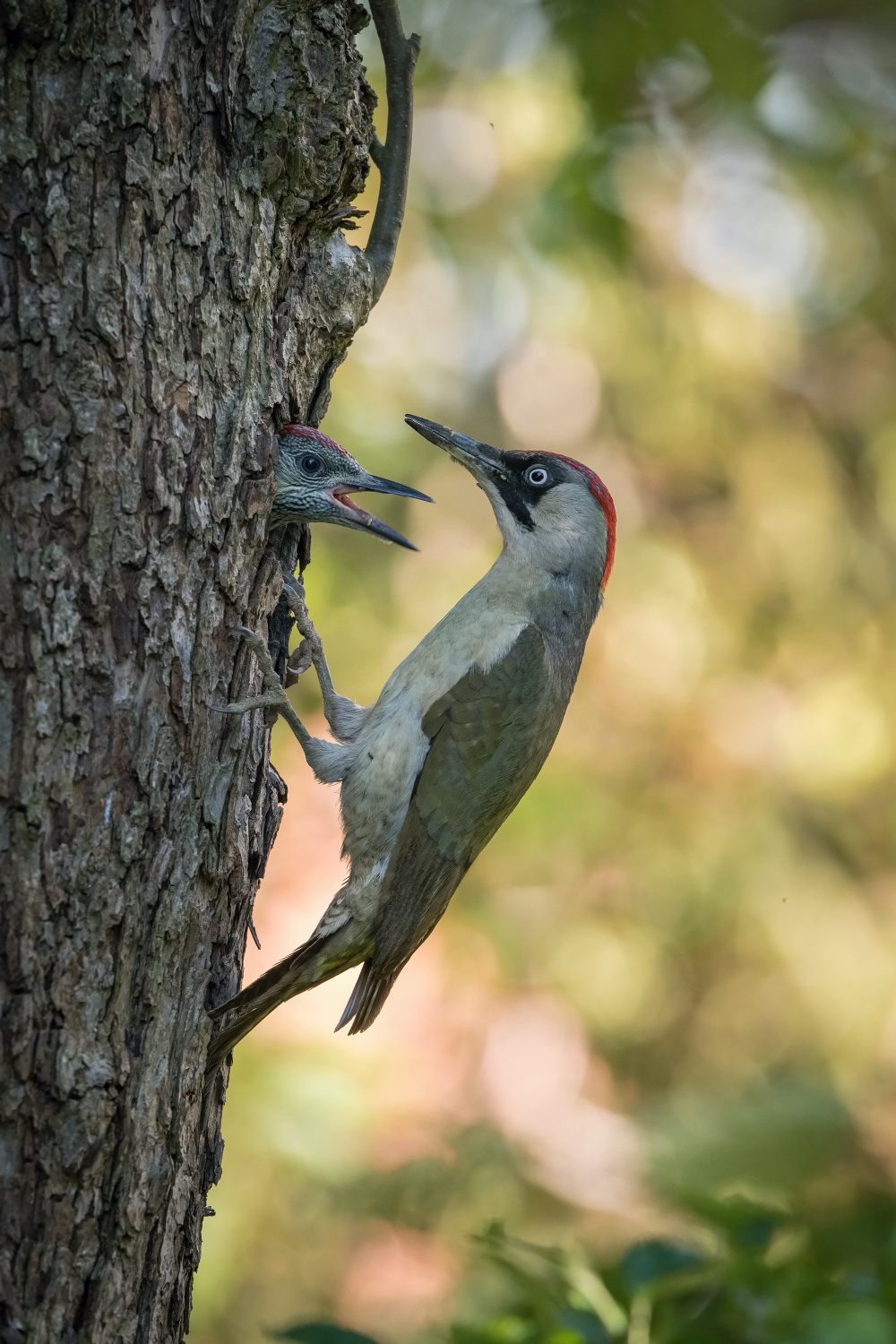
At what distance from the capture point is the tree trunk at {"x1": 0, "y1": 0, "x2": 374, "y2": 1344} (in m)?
2.11

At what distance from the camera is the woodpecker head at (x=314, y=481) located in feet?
9.20

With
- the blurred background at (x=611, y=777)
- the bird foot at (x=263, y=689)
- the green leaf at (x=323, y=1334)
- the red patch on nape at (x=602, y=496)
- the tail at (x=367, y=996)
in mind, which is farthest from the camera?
the blurred background at (x=611, y=777)

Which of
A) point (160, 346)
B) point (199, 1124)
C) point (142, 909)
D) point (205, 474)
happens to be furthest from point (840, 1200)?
point (160, 346)

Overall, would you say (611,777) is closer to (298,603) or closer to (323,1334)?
(298,603)

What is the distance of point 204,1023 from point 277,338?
1.45 meters

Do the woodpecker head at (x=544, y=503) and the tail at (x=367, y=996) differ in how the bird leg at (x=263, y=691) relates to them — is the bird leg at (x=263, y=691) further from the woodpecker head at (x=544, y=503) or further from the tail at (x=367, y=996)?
the woodpecker head at (x=544, y=503)

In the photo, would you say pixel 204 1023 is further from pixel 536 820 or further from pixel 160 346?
pixel 536 820

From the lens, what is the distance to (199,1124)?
2.52 metres

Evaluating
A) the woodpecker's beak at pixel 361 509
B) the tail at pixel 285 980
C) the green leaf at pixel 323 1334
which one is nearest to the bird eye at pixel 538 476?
the woodpecker's beak at pixel 361 509

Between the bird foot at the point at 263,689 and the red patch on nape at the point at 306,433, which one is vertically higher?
the red patch on nape at the point at 306,433

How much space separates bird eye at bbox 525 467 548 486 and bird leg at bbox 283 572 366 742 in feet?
2.83

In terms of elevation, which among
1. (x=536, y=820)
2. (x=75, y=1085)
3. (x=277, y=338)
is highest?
(x=536, y=820)

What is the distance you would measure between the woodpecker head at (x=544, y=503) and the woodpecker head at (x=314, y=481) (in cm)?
54

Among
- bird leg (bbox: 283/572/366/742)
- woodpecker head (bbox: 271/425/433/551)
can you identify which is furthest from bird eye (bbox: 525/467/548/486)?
bird leg (bbox: 283/572/366/742)
